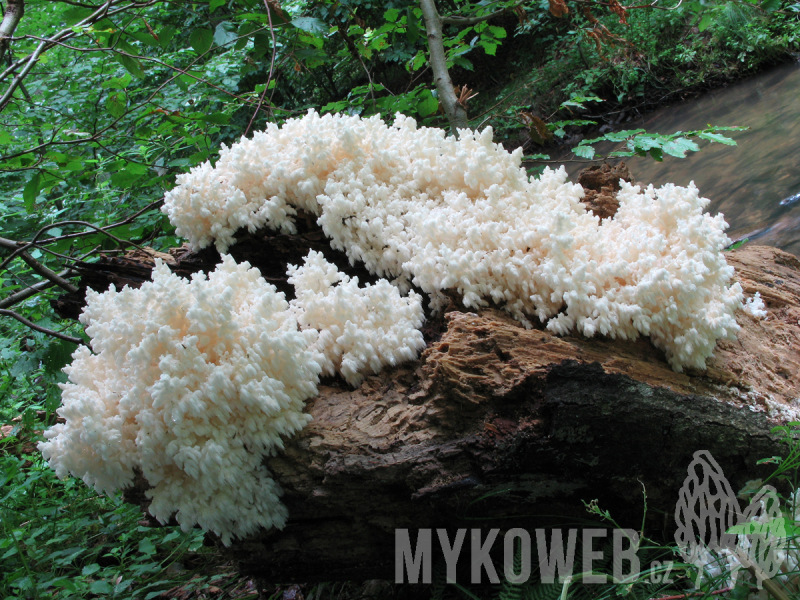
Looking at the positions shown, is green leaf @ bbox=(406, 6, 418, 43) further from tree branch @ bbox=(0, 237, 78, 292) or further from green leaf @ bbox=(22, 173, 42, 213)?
tree branch @ bbox=(0, 237, 78, 292)

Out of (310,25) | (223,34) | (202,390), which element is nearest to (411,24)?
(310,25)

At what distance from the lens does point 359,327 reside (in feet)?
6.88

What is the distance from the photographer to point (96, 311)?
2.16 m

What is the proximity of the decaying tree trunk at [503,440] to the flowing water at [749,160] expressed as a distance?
3.15m

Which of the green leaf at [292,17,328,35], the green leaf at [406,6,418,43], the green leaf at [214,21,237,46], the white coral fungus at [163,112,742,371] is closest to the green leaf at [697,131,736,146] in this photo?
the white coral fungus at [163,112,742,371]

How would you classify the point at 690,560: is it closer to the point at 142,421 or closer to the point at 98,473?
the point at 142,421

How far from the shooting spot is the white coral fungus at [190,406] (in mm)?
1785

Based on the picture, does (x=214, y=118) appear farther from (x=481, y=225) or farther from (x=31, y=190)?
(x=481, y=225)

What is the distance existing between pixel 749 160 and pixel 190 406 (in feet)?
20.5

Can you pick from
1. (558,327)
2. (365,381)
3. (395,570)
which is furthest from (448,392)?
(395,570)

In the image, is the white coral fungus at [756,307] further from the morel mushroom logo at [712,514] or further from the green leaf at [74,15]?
the green leaf at [74,15]

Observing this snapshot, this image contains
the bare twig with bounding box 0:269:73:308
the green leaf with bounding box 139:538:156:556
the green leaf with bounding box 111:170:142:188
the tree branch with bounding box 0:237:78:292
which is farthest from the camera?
the green leaf with bounding box 111:170:142:188

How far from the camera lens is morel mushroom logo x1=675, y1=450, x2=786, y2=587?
1.74 metres

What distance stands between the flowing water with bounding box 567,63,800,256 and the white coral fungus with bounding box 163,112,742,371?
2868 millimetres
